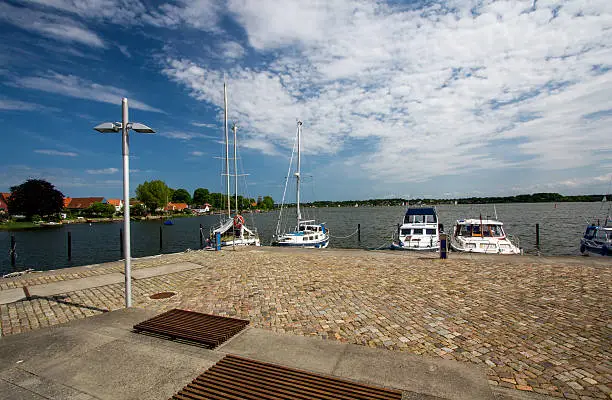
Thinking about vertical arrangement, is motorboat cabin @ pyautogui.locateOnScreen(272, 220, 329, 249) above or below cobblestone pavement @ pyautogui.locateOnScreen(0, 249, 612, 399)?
below

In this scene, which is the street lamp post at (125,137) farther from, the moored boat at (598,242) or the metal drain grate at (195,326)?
the moored boat at (598,242)

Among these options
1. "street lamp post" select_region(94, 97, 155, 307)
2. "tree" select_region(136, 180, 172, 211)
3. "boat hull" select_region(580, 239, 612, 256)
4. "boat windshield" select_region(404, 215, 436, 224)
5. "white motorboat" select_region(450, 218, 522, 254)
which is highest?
"tree" select_region(136, 180, 172, 211)

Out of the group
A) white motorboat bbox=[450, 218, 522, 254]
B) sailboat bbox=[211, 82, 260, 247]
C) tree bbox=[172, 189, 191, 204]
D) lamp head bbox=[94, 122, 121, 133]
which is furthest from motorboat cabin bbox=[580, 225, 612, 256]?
tree bbox=[172, 189, 191, 204]

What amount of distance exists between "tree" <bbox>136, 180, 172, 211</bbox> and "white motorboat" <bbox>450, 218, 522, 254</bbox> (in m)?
123

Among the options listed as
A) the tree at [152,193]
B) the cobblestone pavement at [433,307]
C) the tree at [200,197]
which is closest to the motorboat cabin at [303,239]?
the cobblestone pavement at [433,307]

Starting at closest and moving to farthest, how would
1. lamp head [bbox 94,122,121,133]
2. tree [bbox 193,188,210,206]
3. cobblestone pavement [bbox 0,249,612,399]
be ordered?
cobblestone pavement [bbox 0,249,612,399]
lamp head [bbox 94,122,121,133]
tree [bbox 193,188,210,206]

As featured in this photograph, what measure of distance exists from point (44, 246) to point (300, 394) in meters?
55.7

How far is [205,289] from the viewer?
30.0 ft

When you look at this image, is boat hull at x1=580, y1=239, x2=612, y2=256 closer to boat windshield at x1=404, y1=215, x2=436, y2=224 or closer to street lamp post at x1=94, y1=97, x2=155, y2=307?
boat windshield at x1=404, y1=215, x2=436, y2=224

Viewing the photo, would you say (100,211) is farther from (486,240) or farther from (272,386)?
(272,386)

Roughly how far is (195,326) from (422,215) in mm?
25887

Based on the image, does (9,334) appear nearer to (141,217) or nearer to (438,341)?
(438,341)

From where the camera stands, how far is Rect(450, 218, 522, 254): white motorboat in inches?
852

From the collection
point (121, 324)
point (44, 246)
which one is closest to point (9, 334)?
point (121, 324)
